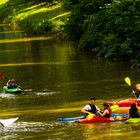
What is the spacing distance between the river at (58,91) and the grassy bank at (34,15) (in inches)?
899

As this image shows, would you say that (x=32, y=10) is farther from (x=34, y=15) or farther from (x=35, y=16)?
(x=35, y=16)

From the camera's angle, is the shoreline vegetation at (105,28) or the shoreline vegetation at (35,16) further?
the shoreline vegetation at (35,16)

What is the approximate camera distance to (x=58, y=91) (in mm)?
37469

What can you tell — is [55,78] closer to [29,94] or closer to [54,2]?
[29,94]

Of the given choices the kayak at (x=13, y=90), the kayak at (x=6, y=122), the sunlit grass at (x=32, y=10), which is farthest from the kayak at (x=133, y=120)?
the sunlit grass at (x=32, y=10)

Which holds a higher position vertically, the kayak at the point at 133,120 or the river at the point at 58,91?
the river at the point at 58,91

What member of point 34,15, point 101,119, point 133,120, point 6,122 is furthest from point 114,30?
point 34,15

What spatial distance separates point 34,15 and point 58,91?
238ft

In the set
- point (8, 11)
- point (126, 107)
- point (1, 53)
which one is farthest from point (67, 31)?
point (8, 11)

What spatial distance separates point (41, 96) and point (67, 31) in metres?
36.3

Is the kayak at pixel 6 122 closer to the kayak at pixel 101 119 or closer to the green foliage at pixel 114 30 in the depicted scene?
the kayak at pixel 101 119

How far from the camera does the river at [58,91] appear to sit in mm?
25156

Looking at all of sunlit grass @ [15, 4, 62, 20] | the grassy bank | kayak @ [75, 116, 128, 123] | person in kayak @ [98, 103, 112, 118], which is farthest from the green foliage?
sunlit grass @ [15, 4, 62, 20]

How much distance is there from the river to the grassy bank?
22835 millimetres
